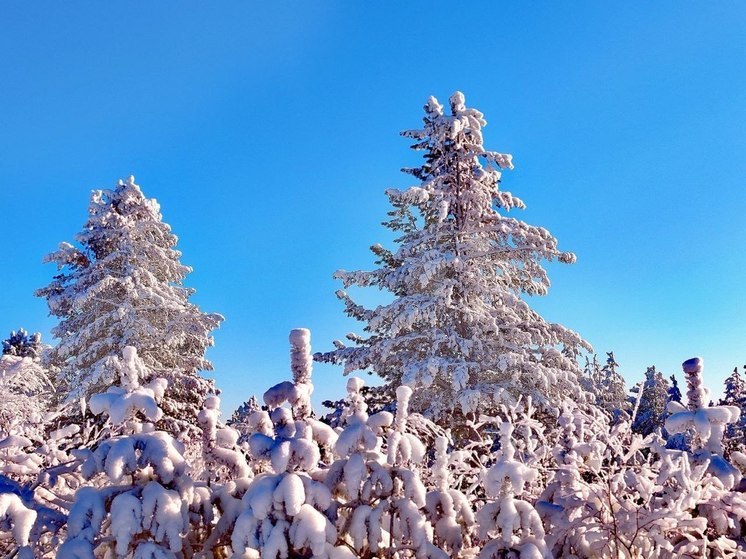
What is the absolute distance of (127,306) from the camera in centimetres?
1847

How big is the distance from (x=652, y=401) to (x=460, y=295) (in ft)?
68.1

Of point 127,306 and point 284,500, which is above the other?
point 127,306

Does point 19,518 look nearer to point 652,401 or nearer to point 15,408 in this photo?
point 15,408

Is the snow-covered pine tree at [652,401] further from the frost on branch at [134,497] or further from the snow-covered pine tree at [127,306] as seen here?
the frost on branch at [134,497]

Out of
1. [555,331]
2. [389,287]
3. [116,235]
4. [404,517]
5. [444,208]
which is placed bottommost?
[404,517]

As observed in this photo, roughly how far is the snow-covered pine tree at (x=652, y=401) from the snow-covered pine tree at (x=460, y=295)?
15.1m

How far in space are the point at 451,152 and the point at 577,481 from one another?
13.9 m

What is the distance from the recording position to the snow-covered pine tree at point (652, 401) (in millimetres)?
28406

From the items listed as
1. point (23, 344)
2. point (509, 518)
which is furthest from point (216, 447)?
point (23, 344)

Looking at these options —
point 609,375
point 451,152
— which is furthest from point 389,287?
point 609,375

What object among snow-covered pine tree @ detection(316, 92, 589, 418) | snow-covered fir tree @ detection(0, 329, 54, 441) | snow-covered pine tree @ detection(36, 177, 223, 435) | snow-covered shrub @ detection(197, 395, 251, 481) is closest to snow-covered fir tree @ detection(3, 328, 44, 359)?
snow-covered fir tree @ detection(0, 329, 54, 441)

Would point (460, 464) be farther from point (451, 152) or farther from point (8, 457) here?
point (451, 152)

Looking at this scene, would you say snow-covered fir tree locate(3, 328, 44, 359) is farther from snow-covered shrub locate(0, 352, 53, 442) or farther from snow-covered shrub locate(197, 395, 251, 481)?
snow-covered shrub locate(197, 395, 251, 481)

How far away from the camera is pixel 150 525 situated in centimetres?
324
